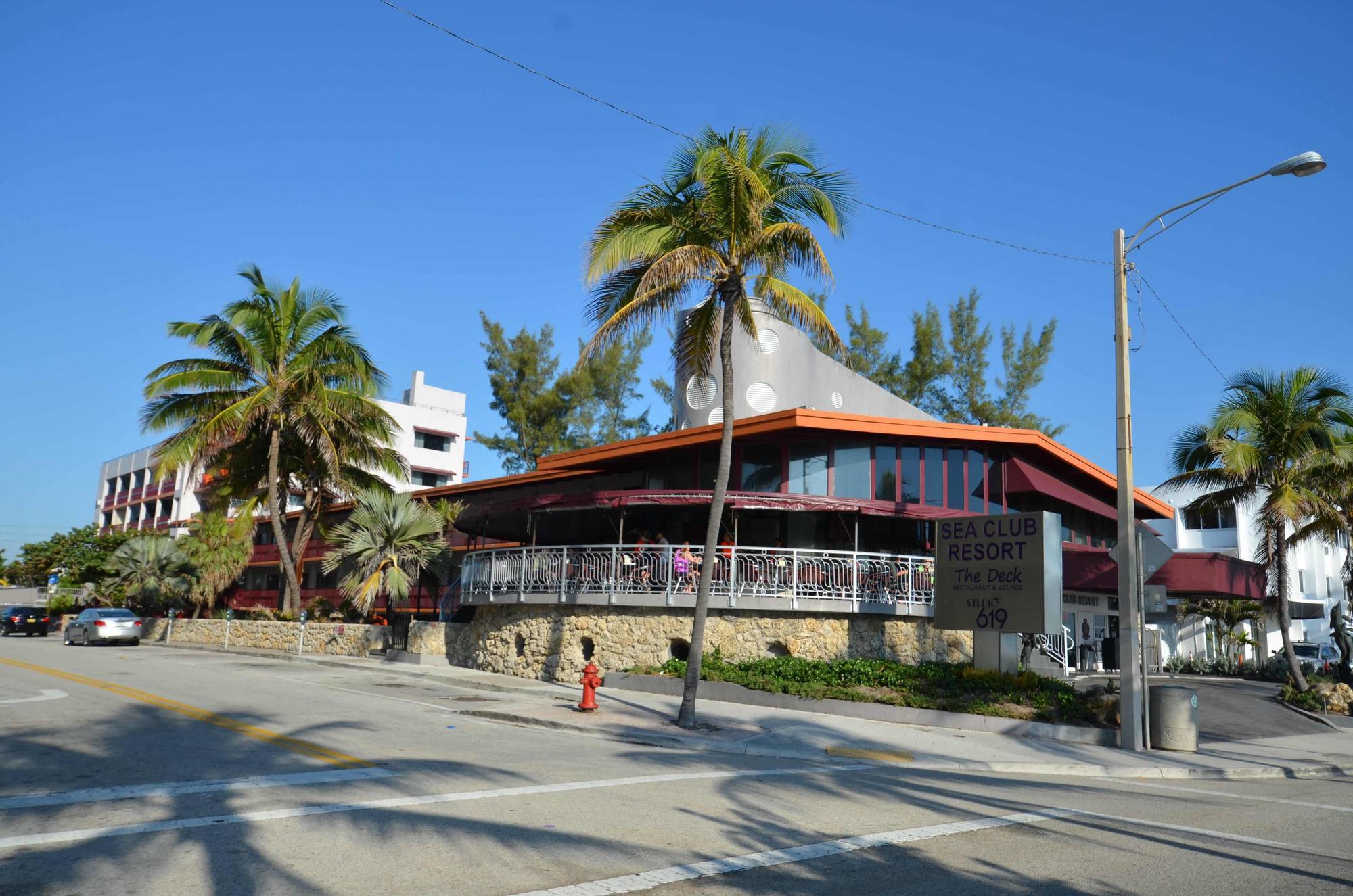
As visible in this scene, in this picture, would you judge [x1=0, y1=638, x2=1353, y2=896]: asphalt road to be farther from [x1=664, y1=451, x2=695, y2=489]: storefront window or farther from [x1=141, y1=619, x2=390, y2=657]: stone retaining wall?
[x1=141, y1=619, x2=390, y2=657]: stone retaining wall

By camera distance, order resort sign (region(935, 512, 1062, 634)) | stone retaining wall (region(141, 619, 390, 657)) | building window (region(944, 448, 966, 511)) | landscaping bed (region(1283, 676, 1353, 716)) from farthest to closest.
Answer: stone retaining wall (region(141, 619, 390, 657)) → building window (region(944, 448, 966, 511)) → landscaping bed (region(1283, 676, 1353, 716)) → resort sign (region(935, 512, 1062, 634))

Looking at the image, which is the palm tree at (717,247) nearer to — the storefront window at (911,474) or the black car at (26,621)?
the storefront window at (911,474)

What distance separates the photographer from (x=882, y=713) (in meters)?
17.0

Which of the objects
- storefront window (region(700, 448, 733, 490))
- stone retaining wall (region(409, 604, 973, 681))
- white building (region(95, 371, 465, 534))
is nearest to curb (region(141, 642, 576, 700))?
stone retaining wall (region(409, 604, 973, 681))

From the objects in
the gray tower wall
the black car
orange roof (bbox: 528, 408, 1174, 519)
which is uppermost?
the gray tower wall

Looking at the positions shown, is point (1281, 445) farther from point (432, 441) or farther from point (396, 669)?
point (432, 441)

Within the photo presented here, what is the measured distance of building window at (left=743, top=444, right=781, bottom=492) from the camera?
80.0 ft

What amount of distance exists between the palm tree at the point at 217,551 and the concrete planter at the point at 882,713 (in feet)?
79.4

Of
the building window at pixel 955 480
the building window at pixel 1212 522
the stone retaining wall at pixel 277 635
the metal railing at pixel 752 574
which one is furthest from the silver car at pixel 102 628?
the building window at pixel 1212 522

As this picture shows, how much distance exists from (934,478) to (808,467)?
3.26 metres

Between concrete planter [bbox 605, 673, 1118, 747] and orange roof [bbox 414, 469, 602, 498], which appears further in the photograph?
orange roof [bbox 414, 469, 602, 498]

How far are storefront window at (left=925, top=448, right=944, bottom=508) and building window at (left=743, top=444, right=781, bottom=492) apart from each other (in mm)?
3684

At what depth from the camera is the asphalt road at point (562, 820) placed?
6.41 meters

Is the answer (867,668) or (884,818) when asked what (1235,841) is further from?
(867,668)
